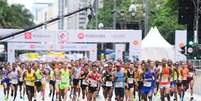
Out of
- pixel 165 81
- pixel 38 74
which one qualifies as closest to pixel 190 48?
pixel 165 81

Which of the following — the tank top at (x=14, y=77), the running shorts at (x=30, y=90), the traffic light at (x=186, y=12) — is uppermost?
the traffic light at (x=186, y=12)

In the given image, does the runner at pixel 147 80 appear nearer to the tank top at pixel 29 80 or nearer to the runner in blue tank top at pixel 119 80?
the runner in blue tank top at pixel 119 80

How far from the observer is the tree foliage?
82312 millimetres

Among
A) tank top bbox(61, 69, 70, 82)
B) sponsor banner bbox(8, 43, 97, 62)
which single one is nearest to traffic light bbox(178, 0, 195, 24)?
tank top bbox(61, 69, 70, 82)

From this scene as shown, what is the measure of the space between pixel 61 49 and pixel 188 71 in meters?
18.3

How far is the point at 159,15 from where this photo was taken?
94.1 m

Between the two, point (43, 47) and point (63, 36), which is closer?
point (63, 36)

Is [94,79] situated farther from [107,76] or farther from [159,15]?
[159,15]

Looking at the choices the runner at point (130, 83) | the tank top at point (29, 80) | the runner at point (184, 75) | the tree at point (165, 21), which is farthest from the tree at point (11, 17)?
the runner at point (130, 83)

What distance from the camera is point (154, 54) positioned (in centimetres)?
4769

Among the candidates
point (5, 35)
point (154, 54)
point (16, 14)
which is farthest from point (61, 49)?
point (16, 14)

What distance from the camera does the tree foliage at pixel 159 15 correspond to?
82.3 m

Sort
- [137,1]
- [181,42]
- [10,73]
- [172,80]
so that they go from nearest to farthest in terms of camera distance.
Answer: [172,80], [10,73], [181,42], [137,1]

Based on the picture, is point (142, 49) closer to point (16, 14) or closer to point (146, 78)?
point (146, 78)
